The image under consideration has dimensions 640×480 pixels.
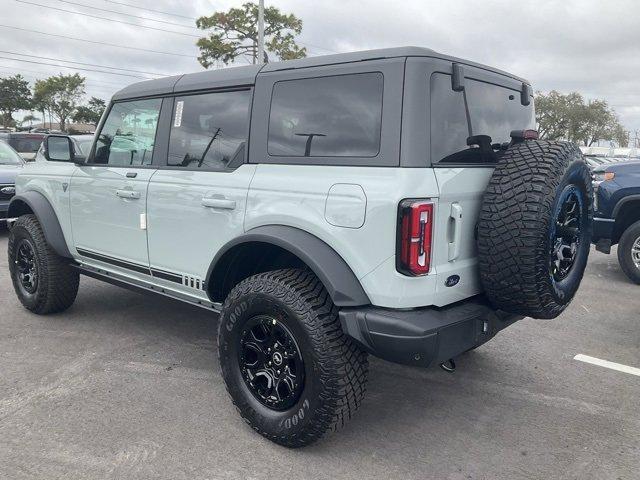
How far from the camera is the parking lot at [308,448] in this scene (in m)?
2.69

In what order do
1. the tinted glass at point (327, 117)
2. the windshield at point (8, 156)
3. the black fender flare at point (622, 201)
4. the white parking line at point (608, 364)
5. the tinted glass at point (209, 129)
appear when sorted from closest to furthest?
the tinted glass at point (327, 117)
the tinted glass at point (209, 129)
the white parking line at point (608, 364)
the black fender flare at point (622, 201)
the windshield at point (8, 156)

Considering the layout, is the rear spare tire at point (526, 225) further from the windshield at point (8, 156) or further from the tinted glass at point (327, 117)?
the windshield at point (8, 156)

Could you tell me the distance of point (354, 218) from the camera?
8.27ft

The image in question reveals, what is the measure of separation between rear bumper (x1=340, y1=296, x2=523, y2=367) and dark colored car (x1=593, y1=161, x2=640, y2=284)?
467cm

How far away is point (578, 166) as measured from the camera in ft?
9.20

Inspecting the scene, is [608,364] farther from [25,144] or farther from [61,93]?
[61,93]

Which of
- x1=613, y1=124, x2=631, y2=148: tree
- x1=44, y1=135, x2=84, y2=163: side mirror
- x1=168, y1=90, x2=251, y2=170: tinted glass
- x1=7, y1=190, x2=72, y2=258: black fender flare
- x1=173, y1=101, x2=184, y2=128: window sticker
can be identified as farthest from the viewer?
x1=613, y1=124, x2=631, y2=148: tree

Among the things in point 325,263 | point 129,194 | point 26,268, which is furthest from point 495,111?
point 26,268

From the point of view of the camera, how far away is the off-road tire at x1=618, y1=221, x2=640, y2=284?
21.4ft

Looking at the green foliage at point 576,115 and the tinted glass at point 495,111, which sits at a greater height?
the green foliage at point 576,115

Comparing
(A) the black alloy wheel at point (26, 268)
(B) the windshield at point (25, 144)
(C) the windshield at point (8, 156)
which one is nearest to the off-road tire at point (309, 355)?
(A) the black alloy wheel at point (26, 268)

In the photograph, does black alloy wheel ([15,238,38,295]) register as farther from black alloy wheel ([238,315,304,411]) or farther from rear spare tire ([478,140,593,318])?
rear spare tire ([478,140,593,318])

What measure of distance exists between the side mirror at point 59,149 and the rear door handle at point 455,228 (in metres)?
3.07

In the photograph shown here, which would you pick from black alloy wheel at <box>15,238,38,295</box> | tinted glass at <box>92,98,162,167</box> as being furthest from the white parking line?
black alloy wheel at <box>15,238,38,295</box>
